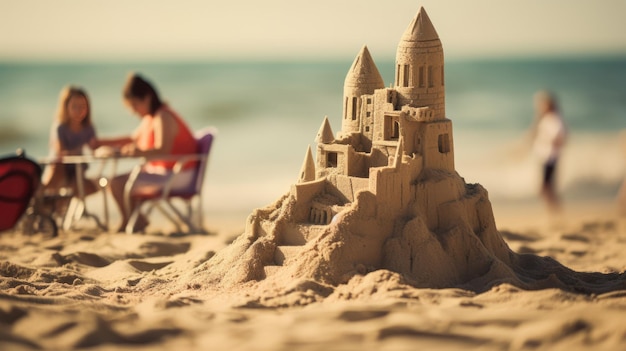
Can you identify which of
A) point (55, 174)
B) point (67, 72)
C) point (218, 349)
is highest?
point (67, 72)

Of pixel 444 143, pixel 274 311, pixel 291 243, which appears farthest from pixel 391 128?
pixel 274 311

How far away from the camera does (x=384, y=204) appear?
9008mm

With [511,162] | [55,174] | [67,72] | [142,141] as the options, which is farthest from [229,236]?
[67,72]

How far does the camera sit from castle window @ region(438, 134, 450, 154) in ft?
31.0

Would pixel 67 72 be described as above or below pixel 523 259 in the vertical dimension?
above

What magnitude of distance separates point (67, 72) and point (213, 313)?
30799mm

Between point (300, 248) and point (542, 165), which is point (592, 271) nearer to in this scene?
point (300, 248)

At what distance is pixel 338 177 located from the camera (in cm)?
930

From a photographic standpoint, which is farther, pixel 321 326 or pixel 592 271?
pixel 592 271

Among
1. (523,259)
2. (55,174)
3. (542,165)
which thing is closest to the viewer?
(523,259)

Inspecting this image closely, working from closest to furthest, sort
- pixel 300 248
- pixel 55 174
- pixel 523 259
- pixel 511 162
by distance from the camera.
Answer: pixel 300 248, pixel 523 259, pixel 55 174, pixel 511 162

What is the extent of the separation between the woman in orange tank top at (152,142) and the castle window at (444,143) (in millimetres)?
4498

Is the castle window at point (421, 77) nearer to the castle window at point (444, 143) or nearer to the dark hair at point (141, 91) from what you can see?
the castle window at point (444, 143)

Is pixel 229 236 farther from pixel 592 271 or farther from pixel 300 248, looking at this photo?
pixel 592 271
